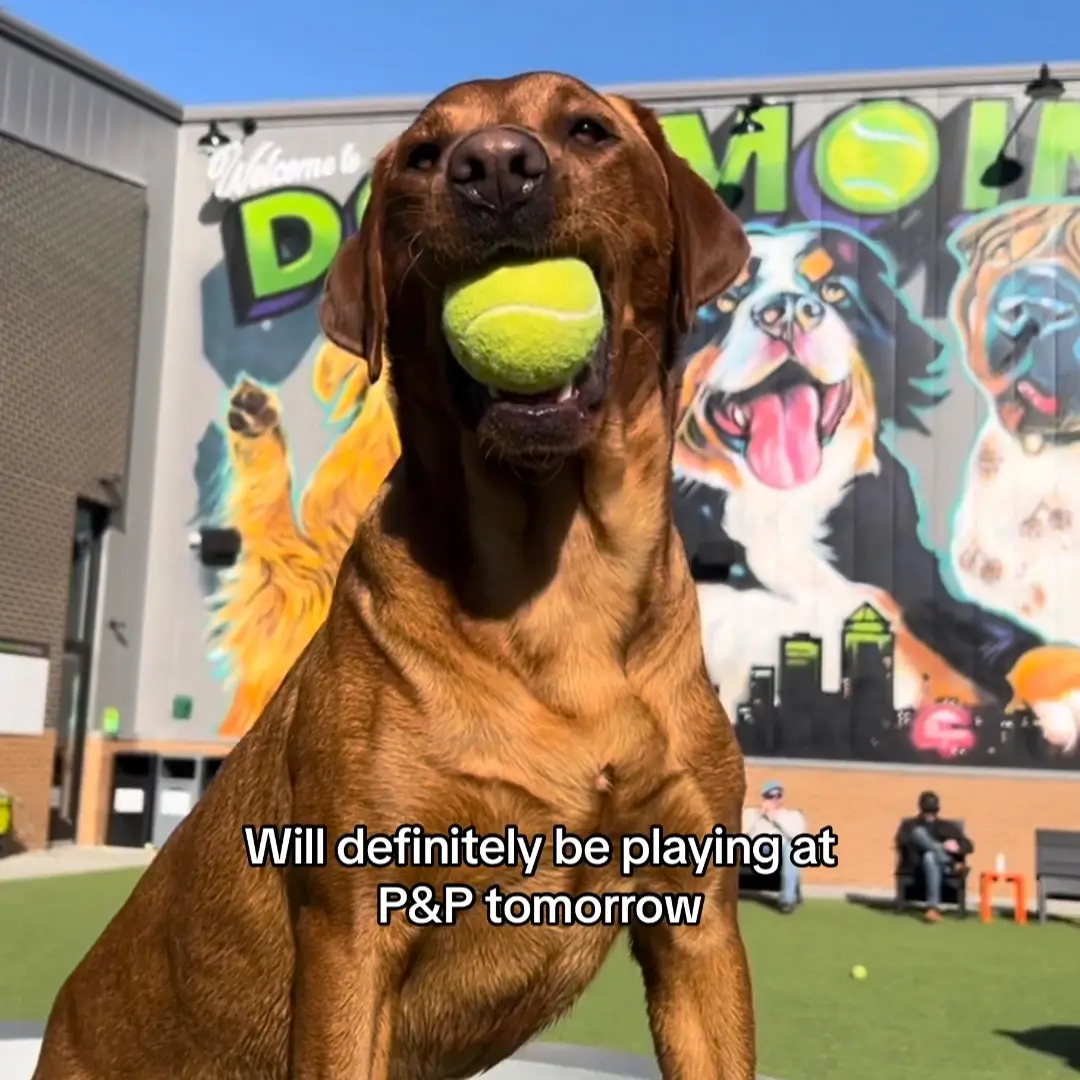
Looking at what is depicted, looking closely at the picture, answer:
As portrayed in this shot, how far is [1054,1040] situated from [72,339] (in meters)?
13.9

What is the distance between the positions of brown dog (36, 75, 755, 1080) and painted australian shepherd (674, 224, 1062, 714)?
40.7 ft

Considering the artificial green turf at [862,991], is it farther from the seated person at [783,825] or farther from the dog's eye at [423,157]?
the dog's eye at [423,157]

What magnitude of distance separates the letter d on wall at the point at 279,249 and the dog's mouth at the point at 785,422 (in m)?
5.91

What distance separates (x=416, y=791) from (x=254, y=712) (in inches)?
598

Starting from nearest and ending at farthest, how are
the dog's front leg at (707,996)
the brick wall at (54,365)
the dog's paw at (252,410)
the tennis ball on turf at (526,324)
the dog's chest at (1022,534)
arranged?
the tennis ball on turf at (526,324) → the dog's front leg at (707,996) → the dog's chest at (1022,534) → the brick wall at (54,365) → the dog's paw at (252,410)

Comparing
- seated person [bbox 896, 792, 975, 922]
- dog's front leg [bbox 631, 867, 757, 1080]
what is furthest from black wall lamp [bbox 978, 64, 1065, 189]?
dog's front leg [bbox 631, 867, 757, 1080]

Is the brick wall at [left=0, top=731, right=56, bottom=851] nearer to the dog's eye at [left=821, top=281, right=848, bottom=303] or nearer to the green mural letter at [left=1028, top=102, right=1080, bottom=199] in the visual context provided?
the dog's eye at [left=821, top=281, right=848, bottom=303]

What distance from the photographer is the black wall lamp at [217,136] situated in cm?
1723

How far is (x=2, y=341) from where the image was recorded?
14.8 metres

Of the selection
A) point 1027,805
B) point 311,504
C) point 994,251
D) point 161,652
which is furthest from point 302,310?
point 1027,805

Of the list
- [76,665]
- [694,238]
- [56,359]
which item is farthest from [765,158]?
[694,238]

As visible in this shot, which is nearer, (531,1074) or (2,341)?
(531,1074)

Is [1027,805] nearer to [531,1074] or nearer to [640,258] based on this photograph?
[531,1074]

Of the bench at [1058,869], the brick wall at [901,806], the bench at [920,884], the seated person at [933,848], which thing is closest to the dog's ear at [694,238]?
the seated person at [933,848]
